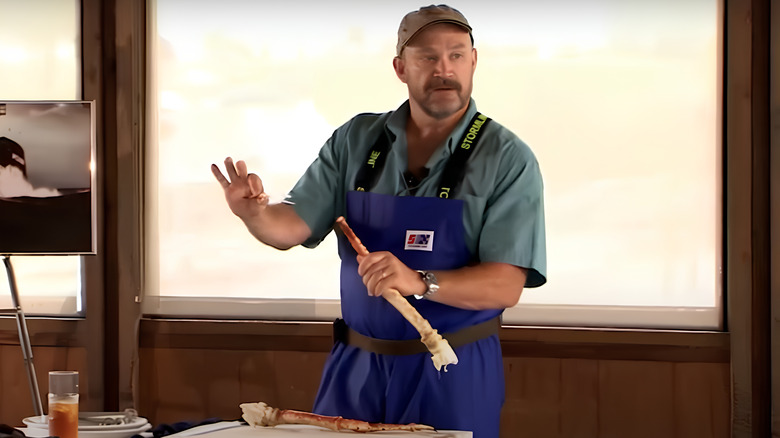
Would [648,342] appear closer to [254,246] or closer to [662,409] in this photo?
[662,409]

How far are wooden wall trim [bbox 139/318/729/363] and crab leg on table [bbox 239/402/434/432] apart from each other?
68.3 inches

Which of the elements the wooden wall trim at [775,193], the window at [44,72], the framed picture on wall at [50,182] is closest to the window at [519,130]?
the wooden wall trim at [775,193]

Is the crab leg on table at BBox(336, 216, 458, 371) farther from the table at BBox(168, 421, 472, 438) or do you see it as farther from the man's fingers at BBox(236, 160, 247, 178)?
the man's fingers at BBox(236, 160, 247, 178)

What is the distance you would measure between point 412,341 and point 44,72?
2.58 m

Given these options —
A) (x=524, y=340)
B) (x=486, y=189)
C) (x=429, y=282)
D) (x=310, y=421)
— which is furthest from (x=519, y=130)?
(x=310, y=421)

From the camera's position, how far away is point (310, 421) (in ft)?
5.99

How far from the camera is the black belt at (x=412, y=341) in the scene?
2045mm

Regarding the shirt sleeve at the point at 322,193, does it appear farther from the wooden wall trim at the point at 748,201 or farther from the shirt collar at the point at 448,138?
the wooden wall trim at the point at 748,201

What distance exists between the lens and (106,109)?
375 centimetres

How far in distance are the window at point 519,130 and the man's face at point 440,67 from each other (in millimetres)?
1452

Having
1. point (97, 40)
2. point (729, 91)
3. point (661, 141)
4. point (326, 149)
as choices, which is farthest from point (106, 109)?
point (729, 91)

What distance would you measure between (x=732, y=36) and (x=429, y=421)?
7.43ft

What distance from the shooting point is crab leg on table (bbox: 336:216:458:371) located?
189cm

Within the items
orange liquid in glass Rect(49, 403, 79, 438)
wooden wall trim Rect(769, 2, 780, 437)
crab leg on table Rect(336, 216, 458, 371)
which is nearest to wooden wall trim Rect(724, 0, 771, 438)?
wooden wall trim Rect(769, 2, 780, 437)
